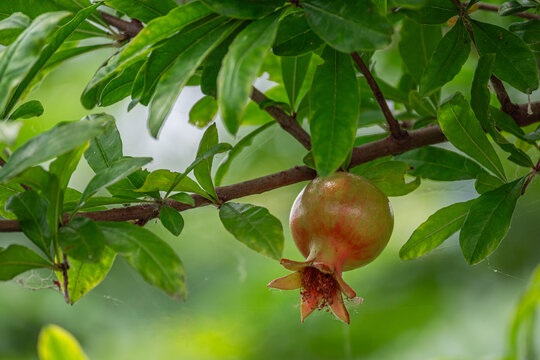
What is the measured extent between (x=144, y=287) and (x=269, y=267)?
1.45 feet

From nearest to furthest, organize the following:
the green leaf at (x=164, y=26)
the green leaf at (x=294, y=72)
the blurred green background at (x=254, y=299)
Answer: the green leaf at (x=164, y=26) → the green leaf at (x=294, y=72) → the blurred green background at (x=254, y=299)

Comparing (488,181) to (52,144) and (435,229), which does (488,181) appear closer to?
(435,229)

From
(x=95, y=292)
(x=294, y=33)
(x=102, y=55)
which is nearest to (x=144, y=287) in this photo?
(x=95, y=292)

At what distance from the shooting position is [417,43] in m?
0.90

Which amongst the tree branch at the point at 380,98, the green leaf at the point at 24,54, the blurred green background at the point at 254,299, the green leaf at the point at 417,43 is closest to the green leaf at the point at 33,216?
the green leaf at the point at 24,54

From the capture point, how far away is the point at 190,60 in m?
0.51

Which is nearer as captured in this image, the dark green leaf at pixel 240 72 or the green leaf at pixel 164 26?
the dark green leaf at pixel 240 72

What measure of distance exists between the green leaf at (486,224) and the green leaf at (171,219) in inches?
13.2

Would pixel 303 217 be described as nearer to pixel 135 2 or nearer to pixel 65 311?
pixel 135 2

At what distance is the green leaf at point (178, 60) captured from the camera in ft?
1.55

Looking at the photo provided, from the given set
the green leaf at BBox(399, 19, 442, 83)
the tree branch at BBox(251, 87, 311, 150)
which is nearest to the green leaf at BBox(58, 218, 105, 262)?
the tree branch at BBox(251, 87, 311, 150)

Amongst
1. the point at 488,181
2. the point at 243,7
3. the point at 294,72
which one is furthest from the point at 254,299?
the point at 243,7

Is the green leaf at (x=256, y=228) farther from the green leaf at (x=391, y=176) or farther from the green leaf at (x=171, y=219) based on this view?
the green leaf at (x=391, y=176)

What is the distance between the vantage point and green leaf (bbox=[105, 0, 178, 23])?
0.66 metres
